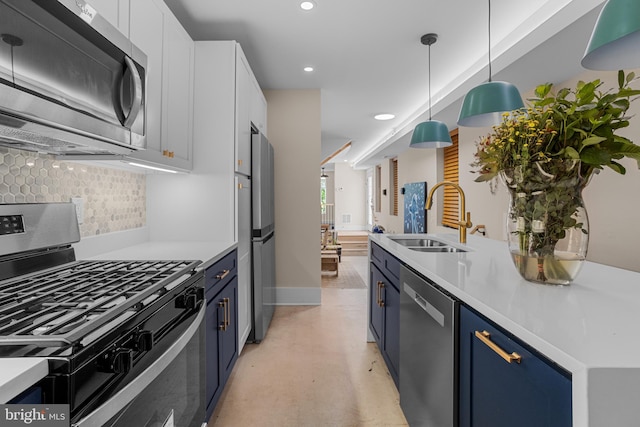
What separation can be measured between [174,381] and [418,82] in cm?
364

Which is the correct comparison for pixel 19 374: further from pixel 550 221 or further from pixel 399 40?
pixel 399 40

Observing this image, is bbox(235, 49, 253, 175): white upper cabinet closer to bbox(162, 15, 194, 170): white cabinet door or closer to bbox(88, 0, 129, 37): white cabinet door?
bbox(162, 15, 194, 170): white cabinet door

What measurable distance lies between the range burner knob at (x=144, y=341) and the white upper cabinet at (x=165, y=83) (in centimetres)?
99

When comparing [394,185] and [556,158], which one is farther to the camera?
[394,185]

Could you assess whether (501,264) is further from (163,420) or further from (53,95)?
(53,95)

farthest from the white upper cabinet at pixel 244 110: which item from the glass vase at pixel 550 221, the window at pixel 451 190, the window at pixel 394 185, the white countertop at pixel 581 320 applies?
the window at pixel 394 185

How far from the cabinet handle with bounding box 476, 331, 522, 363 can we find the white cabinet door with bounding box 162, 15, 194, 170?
1.79 metres

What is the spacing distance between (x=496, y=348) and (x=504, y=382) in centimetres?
9

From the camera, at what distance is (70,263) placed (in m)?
1.55

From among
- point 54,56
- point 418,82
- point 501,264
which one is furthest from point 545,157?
point 418,82

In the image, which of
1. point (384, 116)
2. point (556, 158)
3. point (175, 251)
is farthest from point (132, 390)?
point (384, 116)

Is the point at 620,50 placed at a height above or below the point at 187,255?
above

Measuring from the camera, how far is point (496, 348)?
36.9 inches

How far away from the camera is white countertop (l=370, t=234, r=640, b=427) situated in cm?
64
